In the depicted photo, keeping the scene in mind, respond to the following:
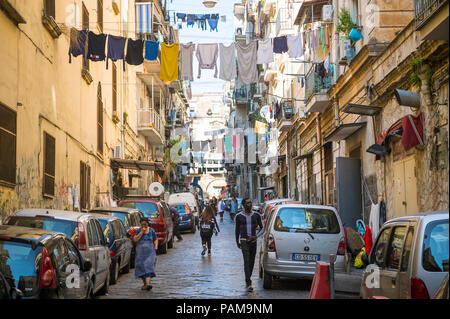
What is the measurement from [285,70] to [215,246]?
58.5 feet

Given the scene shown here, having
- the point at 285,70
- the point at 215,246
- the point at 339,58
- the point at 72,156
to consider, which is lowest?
the point at 215,246

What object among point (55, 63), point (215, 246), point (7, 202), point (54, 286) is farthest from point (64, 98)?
point (54, 286)

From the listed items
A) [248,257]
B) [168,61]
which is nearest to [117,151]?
[168,61]

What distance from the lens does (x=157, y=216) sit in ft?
69.5

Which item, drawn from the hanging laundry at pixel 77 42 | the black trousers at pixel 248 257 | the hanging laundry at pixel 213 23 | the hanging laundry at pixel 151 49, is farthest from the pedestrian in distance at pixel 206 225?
the hanging laundry at pixel 213 23

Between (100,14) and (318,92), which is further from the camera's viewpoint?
(100,14)

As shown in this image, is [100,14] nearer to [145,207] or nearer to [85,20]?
[85,20]

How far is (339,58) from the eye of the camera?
22172 millimetres

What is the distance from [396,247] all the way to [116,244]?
8.31m

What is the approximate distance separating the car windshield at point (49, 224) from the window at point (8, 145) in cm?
229

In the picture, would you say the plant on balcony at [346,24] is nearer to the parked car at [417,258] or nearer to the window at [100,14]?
the window at [100,14]

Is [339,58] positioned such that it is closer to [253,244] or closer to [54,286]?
[253,244]

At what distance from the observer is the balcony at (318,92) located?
78.3 ft

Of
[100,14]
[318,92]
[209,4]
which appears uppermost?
[209,4]
